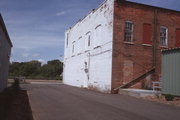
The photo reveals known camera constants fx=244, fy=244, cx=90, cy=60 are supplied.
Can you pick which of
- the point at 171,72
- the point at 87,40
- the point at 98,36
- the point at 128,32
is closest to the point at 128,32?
the point at 128,32

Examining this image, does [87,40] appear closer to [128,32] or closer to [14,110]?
[128,32]

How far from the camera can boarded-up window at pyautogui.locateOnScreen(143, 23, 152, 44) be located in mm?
22672

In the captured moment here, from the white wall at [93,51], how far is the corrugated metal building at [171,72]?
585 centimetres

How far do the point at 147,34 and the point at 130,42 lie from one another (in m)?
1.97

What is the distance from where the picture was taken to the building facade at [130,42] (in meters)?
21.6

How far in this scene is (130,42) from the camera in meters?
22.1

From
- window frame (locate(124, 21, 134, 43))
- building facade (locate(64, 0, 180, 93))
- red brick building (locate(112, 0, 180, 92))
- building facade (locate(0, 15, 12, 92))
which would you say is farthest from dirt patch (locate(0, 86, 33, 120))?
window frame (locate(124, 21, 134, 43))

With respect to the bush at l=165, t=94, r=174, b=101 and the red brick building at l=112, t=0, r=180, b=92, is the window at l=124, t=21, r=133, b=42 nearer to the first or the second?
the red brick building at l=112, t=0, r=180, b=92

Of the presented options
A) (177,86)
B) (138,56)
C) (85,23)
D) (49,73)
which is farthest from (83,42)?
(49,73)

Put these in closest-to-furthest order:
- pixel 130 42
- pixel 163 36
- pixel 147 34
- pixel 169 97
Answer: pixel 169 97
pixel 130 42
pixel 147 34
pixel 163 36

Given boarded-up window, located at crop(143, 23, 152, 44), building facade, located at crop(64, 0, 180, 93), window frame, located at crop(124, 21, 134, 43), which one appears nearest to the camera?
building facade, located at crop(64, 0, 180, 93)

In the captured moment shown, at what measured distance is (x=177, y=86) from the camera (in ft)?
50.3

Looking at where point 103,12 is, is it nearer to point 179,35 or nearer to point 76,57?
point 179,35

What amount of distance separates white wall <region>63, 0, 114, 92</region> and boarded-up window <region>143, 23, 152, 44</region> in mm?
3254
